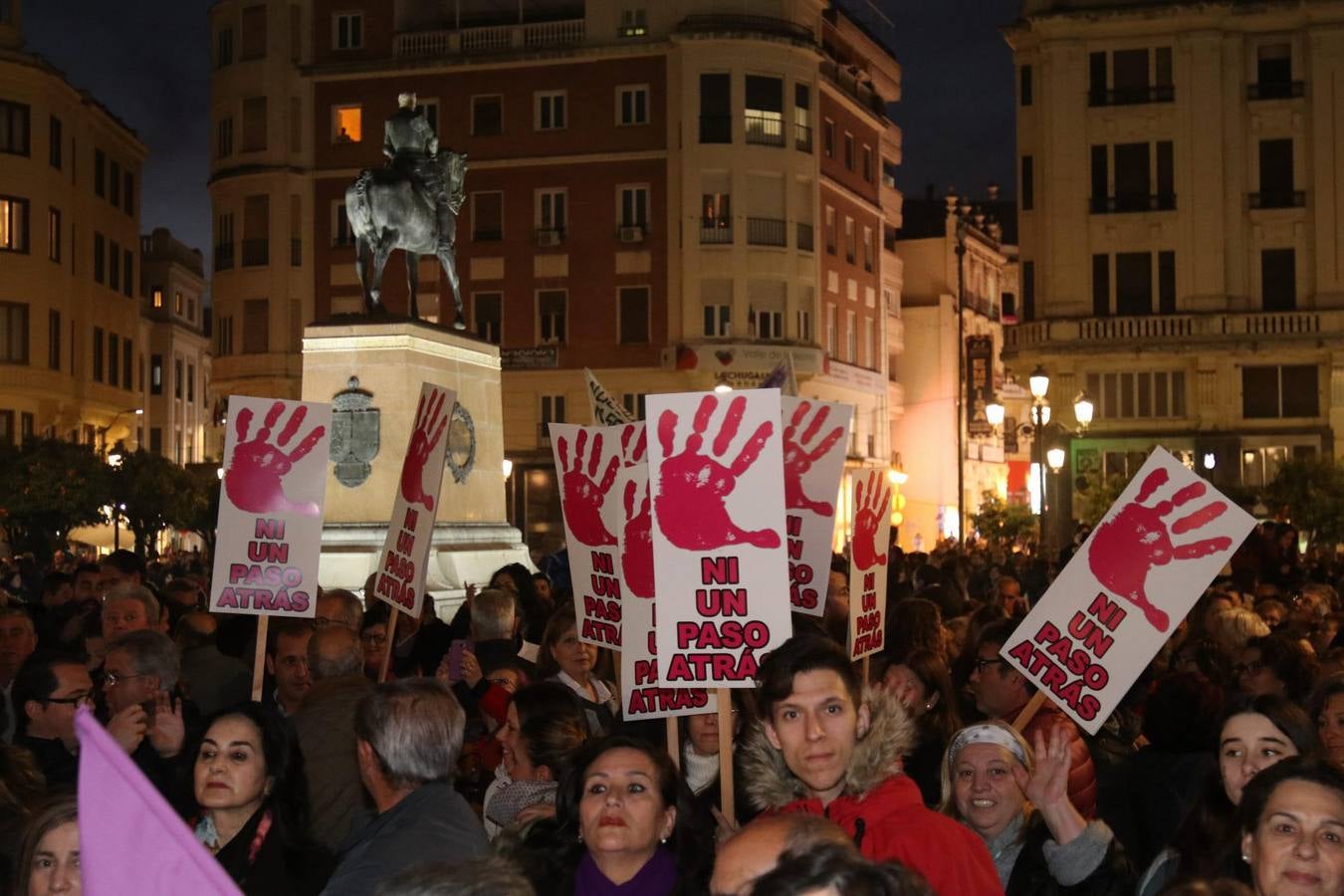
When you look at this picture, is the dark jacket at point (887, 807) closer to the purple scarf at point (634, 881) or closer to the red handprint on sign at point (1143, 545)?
the purple scarf at point (634, 881)

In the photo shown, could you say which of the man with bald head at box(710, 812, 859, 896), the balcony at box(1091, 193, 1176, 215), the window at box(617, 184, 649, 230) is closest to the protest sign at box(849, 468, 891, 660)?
the man with bald head at box(710, 812, 859, 896)

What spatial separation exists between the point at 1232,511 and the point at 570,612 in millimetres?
3400

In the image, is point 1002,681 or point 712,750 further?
point 1002,681

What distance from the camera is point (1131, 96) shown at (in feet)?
148

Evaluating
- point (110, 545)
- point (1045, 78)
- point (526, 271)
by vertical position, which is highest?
point (1045, 78)

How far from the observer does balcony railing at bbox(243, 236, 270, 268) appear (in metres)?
53.0

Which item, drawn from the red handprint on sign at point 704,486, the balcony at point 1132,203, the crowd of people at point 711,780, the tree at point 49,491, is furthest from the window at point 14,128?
the red handprint on sign at point 704,486

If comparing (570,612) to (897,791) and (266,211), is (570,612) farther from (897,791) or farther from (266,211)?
(266,211)

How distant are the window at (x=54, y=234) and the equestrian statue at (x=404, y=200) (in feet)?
108

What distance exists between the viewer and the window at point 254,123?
52719 millimetres

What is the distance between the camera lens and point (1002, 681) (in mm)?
8133

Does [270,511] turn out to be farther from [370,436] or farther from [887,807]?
[370,436]

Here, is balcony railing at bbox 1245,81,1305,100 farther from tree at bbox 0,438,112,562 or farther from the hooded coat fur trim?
the hooded coat fur trim

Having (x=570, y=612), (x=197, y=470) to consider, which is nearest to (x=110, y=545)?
(x=197, y=470)
